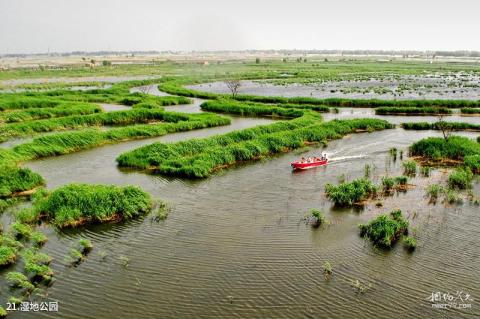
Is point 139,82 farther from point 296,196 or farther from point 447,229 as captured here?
point 447,229

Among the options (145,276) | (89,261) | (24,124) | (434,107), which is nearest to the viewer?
(145,276)

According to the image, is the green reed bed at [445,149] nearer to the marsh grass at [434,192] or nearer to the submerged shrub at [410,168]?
the submerged shrub at [410,168]

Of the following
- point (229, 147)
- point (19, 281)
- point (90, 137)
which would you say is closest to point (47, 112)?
point (90, 137)

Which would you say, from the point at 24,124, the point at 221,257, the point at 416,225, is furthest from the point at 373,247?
the point at 24,124

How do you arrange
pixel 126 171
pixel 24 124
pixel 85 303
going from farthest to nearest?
pixel 24 124, pixel 126 171, pixel 85 303

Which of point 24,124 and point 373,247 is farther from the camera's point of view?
point 24,124

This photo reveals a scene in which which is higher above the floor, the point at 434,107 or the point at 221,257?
the point at 434,107

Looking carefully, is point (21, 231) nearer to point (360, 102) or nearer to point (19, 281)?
point (19, 281)

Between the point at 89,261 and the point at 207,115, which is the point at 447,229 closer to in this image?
the point at 89,261
